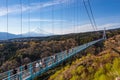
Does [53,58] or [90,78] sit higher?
[53,58]

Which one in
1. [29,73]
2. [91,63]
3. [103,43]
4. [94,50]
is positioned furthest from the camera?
[103,43]

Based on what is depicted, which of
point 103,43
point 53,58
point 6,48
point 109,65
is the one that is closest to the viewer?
point 53,58

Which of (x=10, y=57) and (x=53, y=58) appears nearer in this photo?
(x=53, y=58)

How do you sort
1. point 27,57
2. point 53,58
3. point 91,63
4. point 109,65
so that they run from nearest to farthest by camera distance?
point 53,58 → point 109,65 → point 91,63 → point 27,57

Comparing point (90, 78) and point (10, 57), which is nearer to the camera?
point (90, 78)

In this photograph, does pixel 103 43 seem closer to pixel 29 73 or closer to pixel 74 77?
pixel 74 77

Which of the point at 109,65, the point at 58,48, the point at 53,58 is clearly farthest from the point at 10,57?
the point at 53,58

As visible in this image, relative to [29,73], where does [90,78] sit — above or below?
below

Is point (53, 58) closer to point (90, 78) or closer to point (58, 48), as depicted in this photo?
point (90, 78)

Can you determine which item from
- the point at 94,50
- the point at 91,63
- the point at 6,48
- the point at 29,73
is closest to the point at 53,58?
the point at 29,73
